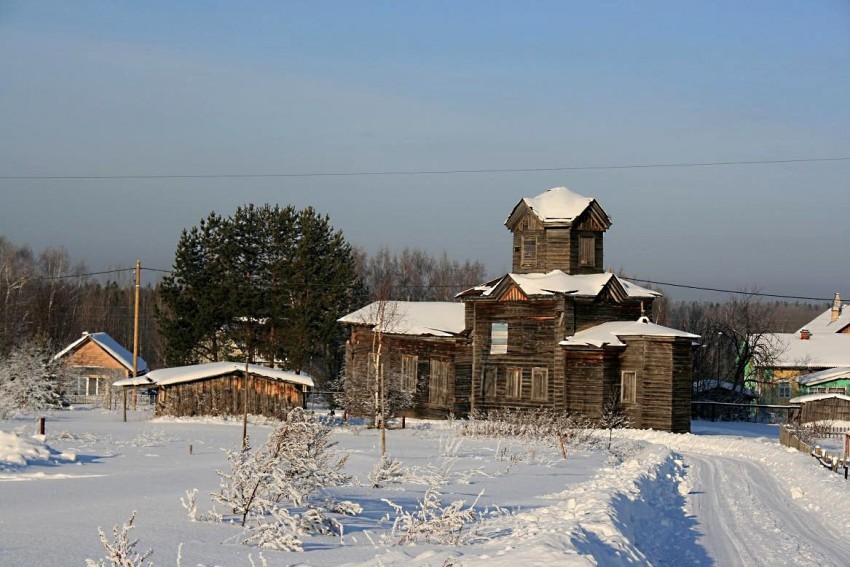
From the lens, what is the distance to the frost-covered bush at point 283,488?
11742mm

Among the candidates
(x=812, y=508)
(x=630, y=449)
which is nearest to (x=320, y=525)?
(x=812, y=508)

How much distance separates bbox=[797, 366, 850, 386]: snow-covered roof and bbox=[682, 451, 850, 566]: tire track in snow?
34597mm

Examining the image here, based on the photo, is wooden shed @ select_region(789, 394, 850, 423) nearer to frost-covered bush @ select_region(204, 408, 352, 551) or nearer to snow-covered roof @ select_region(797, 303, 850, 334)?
snow-covered roof @ select_region(797, 303, 850, 334)

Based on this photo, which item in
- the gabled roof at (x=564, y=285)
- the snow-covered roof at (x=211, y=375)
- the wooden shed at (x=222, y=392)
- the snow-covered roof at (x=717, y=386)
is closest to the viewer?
the snow-covered roof at (x=211, y=375)

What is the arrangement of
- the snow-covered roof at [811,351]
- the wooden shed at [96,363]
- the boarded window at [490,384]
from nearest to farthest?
the boarded window at [490,384] < the wooden shed at [96,363] < the snow-covered roof at [811,351]

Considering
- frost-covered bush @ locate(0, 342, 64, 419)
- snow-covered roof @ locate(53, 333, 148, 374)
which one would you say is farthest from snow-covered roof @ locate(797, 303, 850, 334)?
frost-covered bush @ locate(0, 342, 64, 419)

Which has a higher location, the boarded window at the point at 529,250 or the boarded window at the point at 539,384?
the boarded window at the point at 529,250

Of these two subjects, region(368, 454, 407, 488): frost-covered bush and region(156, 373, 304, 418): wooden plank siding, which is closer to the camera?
region(368, 454, 407, 488): frost-covered bush

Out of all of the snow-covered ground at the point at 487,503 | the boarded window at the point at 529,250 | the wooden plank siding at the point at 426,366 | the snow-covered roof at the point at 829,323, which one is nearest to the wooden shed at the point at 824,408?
the boarded window at the point at 529,250

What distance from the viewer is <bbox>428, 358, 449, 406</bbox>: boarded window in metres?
48.2

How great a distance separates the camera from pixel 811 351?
2584 inches

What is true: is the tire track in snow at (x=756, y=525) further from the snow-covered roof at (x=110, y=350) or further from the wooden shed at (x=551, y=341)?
the snow-covered roof at (x=110, y=350)

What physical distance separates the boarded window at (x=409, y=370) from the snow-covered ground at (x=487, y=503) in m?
14.6

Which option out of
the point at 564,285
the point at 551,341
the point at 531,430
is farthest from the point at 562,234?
the point at 531,430
